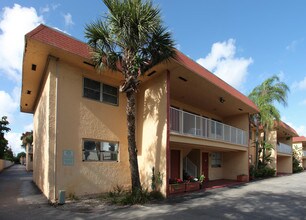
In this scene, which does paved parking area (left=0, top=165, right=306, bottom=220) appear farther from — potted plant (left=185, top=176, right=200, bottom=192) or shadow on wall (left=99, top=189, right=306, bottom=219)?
potted plant (left=185, top=176, right=200, bottom=192)

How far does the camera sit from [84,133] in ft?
36.6

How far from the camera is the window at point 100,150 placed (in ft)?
36.9

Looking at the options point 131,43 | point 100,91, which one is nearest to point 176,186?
point 100,91

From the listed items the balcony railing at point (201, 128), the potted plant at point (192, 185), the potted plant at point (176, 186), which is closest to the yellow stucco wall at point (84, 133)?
the potted plant at point (176, 186)

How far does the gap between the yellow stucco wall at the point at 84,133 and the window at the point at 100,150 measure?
0.65 ft

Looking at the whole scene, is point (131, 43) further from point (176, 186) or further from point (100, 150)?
point (176, 186)

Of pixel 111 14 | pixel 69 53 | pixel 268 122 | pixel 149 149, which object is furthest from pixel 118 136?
pixel 268 122

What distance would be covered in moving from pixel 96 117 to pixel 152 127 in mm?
2671

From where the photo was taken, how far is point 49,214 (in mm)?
8117

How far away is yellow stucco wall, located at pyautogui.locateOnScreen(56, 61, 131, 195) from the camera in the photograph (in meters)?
10.4

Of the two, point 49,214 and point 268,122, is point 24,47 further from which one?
point 268,122

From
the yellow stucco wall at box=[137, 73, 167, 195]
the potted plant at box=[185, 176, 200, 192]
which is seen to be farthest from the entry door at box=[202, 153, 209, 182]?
the yellow stucco wall at box=[137, 73, 167, 195]

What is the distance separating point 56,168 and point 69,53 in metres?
4.49

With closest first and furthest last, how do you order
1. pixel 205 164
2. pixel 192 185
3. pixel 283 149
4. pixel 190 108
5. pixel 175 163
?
pixel 192 185
pixel 175 163
pixel 190 108
pixel 205 164
pixel 283 149
